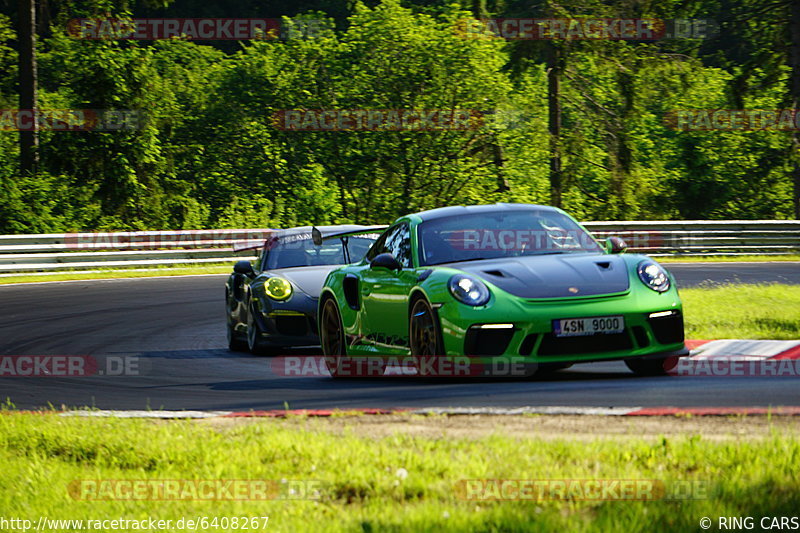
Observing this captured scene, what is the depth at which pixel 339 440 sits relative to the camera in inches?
251

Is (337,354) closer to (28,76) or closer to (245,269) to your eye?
(245,269)

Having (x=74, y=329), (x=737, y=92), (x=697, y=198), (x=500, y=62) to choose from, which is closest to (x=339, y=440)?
(x=74, y=329)

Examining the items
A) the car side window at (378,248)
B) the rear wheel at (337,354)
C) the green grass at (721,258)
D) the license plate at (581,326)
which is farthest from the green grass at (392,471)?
the green grass at (721,258)

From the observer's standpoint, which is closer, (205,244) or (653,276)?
(653,276)

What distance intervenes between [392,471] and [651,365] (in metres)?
4.01

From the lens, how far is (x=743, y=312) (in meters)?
13.9

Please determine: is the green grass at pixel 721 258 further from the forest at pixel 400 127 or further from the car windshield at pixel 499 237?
the car windshield at pixel 499 237

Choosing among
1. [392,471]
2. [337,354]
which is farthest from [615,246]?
[392,471]

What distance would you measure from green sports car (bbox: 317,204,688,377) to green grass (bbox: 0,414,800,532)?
1.85 meters

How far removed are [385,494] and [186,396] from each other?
4166mm

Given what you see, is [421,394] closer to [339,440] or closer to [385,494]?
[339,440]

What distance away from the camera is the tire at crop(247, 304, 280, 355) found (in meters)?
12.0

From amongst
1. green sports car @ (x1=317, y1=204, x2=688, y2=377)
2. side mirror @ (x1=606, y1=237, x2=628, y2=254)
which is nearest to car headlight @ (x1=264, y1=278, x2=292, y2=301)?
green sports car @ (x1=317, y1=204, x2=688, y2=377)

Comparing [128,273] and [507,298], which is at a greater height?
[507,298]
